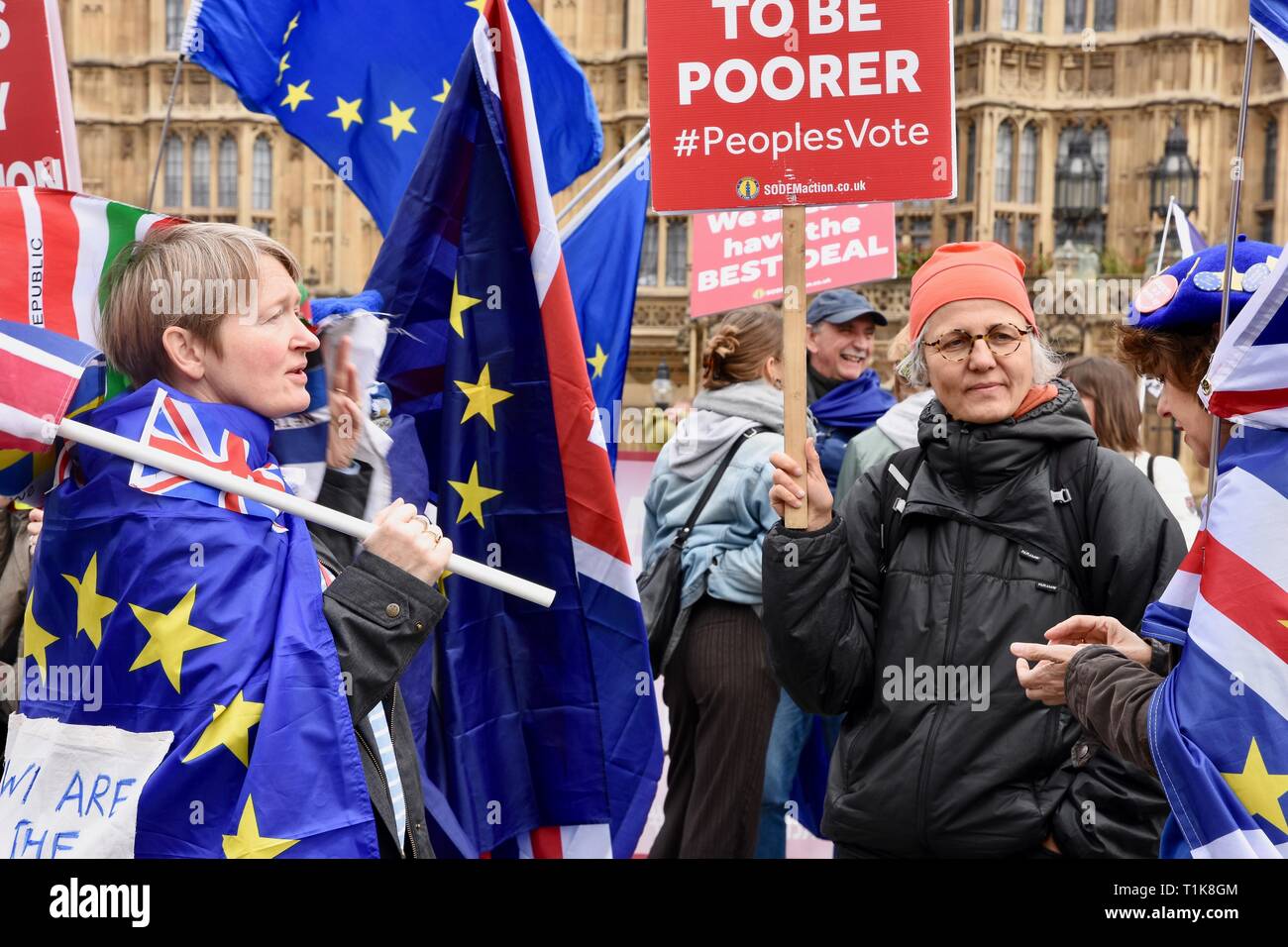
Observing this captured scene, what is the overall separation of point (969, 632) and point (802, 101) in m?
0.81

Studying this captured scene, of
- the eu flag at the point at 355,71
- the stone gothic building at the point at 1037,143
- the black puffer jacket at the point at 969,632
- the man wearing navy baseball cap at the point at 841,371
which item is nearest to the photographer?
the black puffer jacket at the point at 969,632

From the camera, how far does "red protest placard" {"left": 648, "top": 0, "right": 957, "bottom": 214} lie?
2289 mm

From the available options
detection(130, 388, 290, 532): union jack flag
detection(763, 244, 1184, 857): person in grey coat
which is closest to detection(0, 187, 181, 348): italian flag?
detection(130, 388, 290, 532): union jack flag

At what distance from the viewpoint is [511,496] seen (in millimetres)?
2578

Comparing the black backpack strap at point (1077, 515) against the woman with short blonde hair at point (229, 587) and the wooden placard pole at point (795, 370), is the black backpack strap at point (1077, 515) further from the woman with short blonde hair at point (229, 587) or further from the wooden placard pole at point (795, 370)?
the woman with short blonde hair at point (229, 587)

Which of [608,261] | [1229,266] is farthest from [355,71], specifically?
[1229,266]

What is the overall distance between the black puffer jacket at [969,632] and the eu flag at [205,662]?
77cm

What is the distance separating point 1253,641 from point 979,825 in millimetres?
681

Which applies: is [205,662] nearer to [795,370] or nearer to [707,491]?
[795,370]

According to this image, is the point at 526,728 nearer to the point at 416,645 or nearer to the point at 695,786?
the point at 416,645

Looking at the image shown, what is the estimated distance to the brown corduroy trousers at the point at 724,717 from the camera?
3557 millimetres

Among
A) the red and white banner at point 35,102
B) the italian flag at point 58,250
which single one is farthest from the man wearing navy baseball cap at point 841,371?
the italian flag at point 58,250
